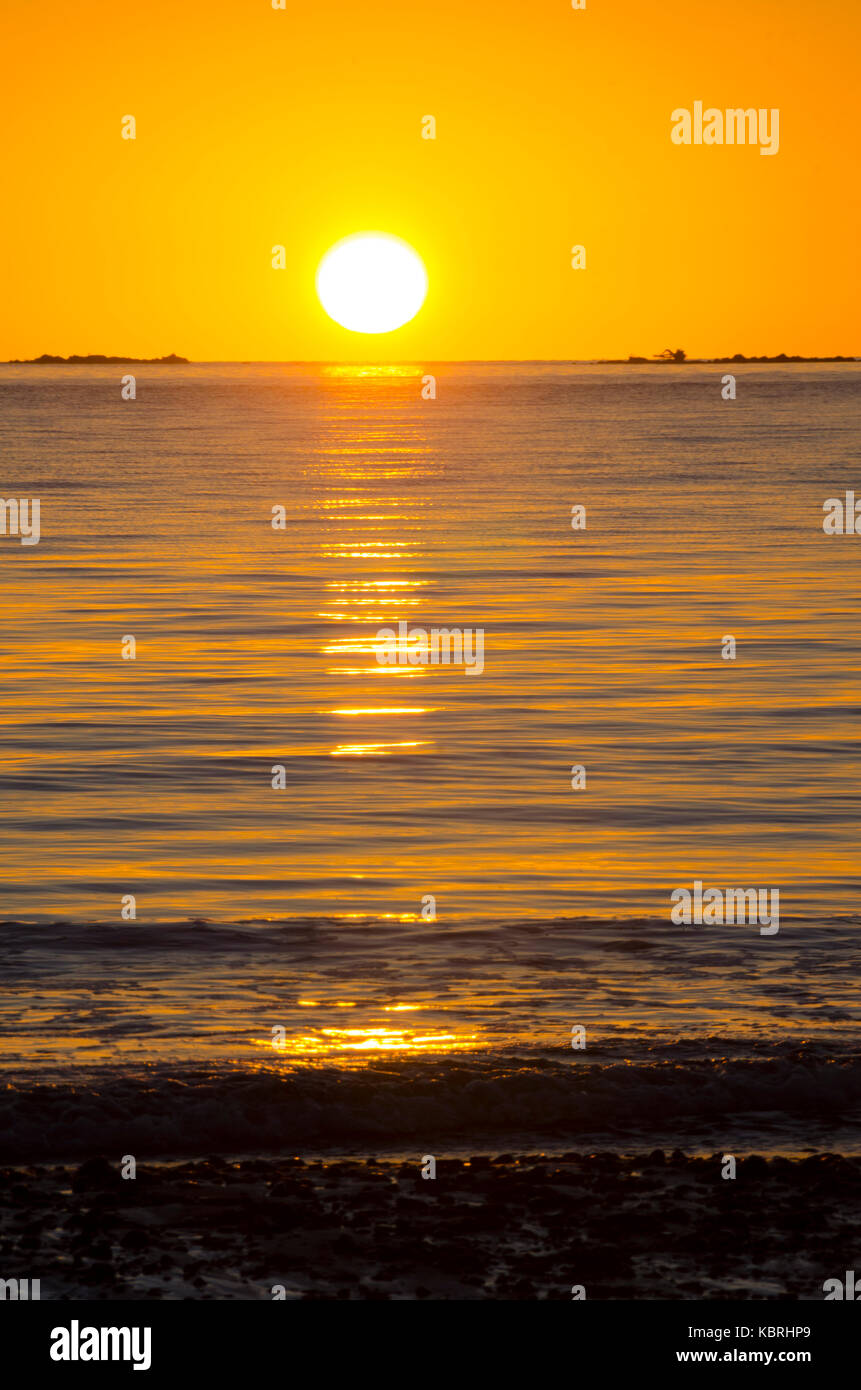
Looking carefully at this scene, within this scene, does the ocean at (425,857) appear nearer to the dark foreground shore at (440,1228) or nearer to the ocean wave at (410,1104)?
the ocean wave at (410,1104)

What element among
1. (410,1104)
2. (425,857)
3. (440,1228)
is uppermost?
(425,857)

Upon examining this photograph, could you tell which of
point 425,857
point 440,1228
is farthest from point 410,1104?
point 425,857

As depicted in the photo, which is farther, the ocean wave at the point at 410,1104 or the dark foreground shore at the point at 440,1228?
the ocean wave at the point at 410,1104

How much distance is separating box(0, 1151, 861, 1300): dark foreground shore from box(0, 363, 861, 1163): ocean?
605 mm

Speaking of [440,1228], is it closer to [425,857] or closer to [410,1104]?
[410,1104]

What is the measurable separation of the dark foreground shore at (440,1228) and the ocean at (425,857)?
1.99 ft

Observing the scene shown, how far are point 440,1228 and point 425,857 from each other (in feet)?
29.4

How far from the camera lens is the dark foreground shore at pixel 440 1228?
870cm

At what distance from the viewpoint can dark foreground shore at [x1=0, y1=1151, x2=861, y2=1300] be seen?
870 cm

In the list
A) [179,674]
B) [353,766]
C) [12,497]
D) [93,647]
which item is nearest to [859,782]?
[353,766]

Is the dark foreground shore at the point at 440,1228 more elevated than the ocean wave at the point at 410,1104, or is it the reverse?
the ocean wave at the point at 410,1104

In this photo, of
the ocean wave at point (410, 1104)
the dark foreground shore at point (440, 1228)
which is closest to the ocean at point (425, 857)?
the ocean wave at point (410, 1104)

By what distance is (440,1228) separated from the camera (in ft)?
30.6
